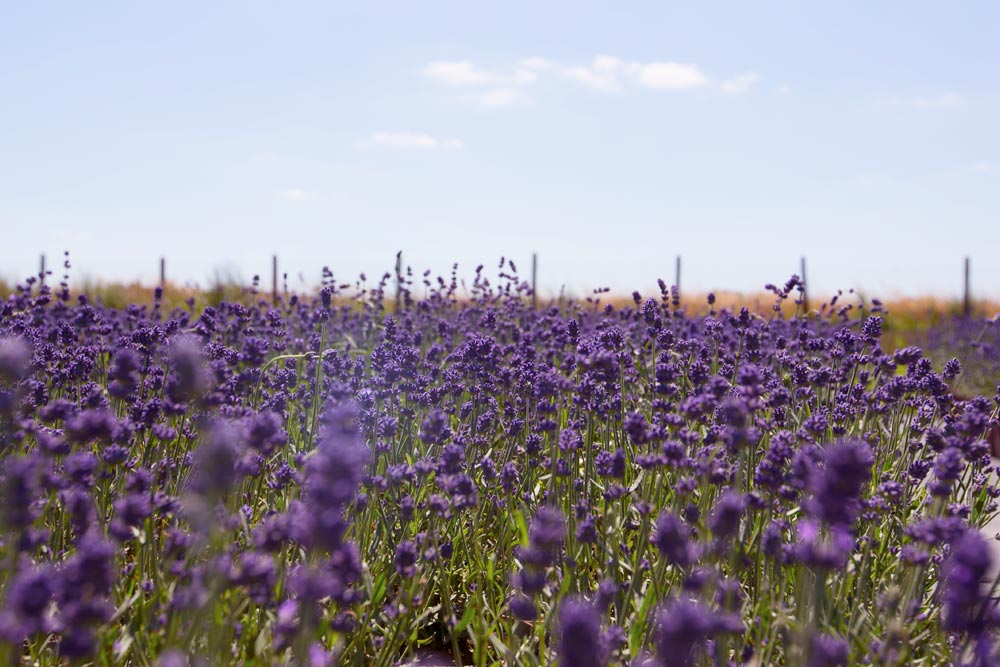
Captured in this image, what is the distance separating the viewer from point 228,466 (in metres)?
1.58

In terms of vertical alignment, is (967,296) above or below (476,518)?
above

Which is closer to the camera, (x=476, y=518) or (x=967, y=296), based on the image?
(x=476, y=518)

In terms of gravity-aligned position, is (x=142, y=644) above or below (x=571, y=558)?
below

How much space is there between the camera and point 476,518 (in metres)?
3.70

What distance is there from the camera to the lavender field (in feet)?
5.81

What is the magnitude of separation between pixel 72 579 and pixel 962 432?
9.88ft

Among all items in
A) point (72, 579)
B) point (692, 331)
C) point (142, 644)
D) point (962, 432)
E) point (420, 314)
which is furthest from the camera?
point (420, 314)

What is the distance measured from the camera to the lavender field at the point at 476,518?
5.81ft

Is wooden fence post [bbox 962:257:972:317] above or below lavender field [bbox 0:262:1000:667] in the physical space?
above

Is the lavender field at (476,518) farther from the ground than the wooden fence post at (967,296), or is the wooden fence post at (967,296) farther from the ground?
the wooden fence post at (967,296)

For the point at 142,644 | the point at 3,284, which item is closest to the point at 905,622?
the point at 142,644

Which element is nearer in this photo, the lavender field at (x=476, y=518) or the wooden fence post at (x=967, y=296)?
the lavender field at (x=476, y=518)

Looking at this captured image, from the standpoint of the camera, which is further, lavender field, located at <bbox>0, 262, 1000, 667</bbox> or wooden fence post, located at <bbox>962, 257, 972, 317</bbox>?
wooden fence post, located at <bbox>962, 257, 972, 317</bbox>

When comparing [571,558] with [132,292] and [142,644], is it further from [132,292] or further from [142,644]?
[132,292]
